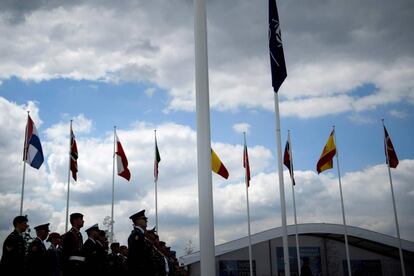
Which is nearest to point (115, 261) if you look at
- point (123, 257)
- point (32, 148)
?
point (123, 257)

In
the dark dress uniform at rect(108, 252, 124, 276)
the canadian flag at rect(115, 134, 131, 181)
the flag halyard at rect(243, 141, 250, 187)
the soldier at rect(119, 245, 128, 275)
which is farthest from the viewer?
the flag halyard at rect(243, 141, 250, 187)

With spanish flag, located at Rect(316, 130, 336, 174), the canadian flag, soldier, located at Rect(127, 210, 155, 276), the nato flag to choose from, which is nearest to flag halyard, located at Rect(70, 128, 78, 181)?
the canadian flag

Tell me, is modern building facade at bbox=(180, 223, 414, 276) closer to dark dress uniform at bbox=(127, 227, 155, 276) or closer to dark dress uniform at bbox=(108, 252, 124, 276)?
dark dress uniform at bbox=(108, 252, 124, 276)

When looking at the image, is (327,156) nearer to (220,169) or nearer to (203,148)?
(220,169)

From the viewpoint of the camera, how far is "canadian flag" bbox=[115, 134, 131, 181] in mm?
20062

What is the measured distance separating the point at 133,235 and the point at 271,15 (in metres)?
7.09

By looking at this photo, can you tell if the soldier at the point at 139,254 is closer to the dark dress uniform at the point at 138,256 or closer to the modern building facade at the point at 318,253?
the dark dress uniform at the point at 138,256

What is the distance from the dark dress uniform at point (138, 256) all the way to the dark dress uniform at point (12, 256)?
2261 mm

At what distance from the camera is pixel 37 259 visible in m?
9.34

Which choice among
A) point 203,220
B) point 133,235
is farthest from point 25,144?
point 203,220

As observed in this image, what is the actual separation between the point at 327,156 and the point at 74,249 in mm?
15757

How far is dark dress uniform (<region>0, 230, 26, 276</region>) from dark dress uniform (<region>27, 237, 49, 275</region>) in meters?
0.52

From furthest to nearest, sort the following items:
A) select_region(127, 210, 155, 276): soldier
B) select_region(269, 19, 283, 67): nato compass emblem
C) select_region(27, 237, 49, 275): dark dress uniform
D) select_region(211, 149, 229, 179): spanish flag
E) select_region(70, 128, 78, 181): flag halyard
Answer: select_region(211, 149, 229, 179): spanish flag, select_region(70, 128, 78, 181): flag halyard, select_region(269, 19, 283, 67): nato compass emblem, select_region(27, 237, 49, 275): dark dress uniform, select_region(127, 210, 155, 276): soldier

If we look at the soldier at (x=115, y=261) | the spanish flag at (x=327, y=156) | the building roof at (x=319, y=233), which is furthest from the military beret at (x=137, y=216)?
the building roof at (x=319, y=233)
